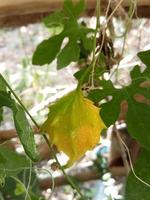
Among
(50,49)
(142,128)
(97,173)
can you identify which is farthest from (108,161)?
(142,128)

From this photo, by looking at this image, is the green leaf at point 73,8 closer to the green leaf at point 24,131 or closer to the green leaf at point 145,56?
the green leaf at point 145,56

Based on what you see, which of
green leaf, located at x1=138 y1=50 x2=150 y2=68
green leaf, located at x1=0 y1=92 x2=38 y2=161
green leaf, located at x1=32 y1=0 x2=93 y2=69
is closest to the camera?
green leaf, located at x1=0 y1=92 x2=38 y2=161

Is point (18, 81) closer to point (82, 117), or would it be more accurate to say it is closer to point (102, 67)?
point (102, 67)

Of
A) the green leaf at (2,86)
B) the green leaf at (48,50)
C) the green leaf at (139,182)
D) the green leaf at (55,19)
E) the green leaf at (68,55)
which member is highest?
the green leaf at (2,86)

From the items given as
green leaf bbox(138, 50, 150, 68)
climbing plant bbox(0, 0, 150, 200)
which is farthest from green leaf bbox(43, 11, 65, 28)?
green leaf bbox(138, 50, 150, 68)

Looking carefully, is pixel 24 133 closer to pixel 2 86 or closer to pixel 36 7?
pixel 2 86

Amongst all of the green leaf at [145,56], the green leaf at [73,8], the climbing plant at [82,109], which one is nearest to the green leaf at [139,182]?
the climbing plant at [82,109]

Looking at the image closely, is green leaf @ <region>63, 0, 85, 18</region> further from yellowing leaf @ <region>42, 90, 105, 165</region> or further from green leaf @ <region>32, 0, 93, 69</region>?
yellowing leaf @ <region>42, 90, 105, 165</region>
